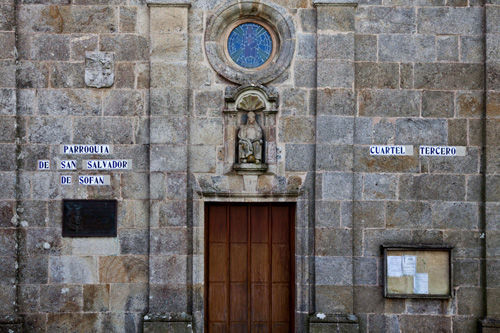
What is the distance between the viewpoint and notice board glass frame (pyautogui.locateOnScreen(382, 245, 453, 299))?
22.0 feet

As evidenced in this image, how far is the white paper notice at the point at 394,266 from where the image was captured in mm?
6727

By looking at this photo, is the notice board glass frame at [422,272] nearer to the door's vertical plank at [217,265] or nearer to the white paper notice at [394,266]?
the white paper notice at [394,266]

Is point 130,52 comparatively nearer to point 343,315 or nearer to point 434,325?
point 343,315

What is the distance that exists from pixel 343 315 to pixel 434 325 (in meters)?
1.26

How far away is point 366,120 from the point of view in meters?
6.83

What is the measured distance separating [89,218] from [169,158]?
1356 mm

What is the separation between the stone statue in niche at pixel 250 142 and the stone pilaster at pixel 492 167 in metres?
3.06

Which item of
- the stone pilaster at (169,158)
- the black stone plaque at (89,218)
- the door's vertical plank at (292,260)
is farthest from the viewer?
the door's vertical plank at (292,260)

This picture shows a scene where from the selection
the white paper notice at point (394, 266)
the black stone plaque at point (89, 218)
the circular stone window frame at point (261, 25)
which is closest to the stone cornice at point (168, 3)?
the circular stone window frame at point (261, 25)

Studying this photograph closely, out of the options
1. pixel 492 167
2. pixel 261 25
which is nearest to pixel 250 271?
pixel 261 25

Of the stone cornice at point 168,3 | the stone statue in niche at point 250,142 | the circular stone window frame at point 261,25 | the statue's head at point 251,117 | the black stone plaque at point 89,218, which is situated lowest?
the black stone plaque at point 89,218

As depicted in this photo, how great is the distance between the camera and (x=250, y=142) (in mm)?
6664

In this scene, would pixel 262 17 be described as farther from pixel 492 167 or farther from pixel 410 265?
pixel 410 265

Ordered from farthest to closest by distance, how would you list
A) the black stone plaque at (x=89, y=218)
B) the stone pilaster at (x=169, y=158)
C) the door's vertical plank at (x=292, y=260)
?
the door's vertical plank at (x=292, y=260)
the black stone plaque at (x=89, y=218)
the stone pilaster at (x=169, y=158)
